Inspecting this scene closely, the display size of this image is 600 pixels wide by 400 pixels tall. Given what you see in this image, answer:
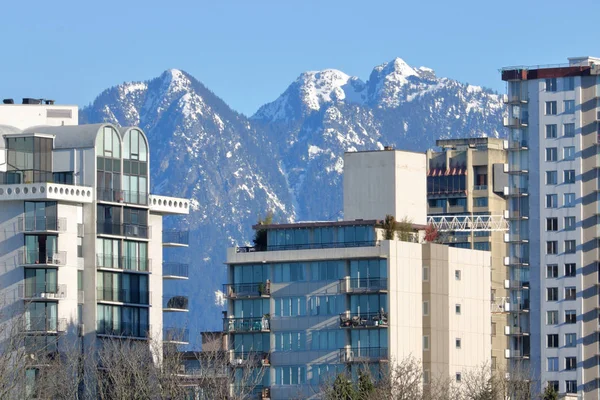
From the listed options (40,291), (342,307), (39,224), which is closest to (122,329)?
(40,291)

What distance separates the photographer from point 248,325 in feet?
646

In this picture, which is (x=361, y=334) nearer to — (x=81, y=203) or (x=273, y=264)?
(x=273, y=264)

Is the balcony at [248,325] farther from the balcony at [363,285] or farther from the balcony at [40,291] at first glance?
the balcony at [40,291]

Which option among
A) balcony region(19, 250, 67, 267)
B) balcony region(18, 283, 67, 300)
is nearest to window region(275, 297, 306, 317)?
balcony region(18, 283, 67, 300)

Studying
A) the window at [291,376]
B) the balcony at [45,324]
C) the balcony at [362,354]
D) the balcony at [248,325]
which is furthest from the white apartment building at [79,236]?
the balcony at [362,354]

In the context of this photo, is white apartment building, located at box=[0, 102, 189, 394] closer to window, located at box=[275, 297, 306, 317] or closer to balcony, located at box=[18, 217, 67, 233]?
balcony, located at box=[18, 217, 67, 233]

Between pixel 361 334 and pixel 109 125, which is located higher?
pixel 109 125

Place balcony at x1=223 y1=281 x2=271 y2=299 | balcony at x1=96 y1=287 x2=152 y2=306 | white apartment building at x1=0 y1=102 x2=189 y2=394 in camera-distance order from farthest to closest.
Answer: balcony at x1=223 y1=281 x2=271 y2=299 → balcony at x1=96 y1=287 x2=152 y2=306 → white apartment building at x1=0 y1=102 x2=189 y2=394

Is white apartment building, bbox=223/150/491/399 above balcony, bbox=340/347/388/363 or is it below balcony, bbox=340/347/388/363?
above

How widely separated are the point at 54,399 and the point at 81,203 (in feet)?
65.9

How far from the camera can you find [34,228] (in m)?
185

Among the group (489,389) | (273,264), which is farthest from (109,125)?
(489,389)

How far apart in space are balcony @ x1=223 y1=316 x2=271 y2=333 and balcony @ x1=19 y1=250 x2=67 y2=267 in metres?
19.4

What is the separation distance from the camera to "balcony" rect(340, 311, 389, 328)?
19125 centimetres
